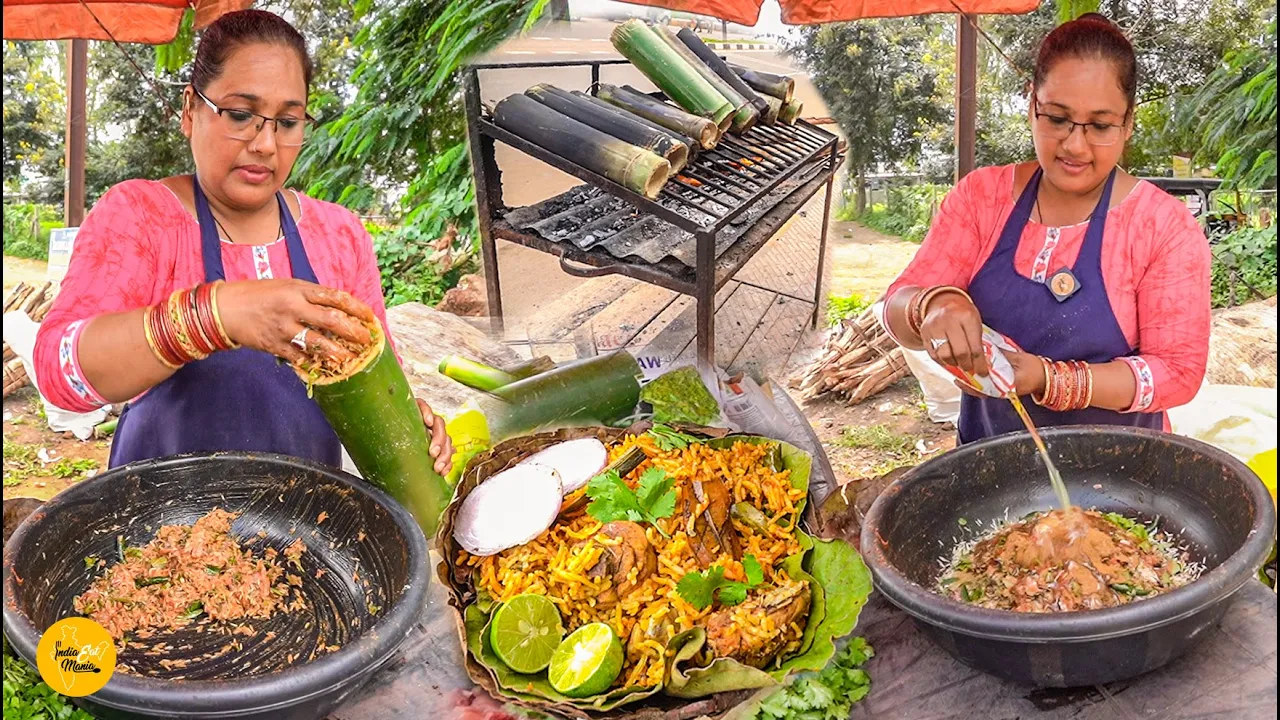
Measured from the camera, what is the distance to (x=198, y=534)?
167 cm

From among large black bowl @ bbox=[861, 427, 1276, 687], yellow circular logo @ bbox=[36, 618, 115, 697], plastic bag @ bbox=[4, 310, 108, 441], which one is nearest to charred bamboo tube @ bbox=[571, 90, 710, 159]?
large black bowl @ bbox=[861, 427, 1276, 687]

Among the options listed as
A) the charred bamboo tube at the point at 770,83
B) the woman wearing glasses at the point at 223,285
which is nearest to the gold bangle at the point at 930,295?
the charred bamboo tube at the point at 770,83

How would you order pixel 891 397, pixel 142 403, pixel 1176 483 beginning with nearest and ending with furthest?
pixel 1176 483 → pixel 142 403 → pixel 891 397

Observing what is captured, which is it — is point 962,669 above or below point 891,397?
below

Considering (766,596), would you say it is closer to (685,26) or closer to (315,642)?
(315,642)

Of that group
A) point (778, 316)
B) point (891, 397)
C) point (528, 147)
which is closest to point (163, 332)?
point (528, 147)

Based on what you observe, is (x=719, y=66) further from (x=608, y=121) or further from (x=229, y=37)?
(x=229, y=37)

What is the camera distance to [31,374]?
6.31 ft

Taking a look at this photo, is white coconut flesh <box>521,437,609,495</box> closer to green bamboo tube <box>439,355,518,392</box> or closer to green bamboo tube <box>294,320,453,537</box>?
green bamboo tube <box>294,320,453,537</box>

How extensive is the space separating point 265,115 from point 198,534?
71 centimetres

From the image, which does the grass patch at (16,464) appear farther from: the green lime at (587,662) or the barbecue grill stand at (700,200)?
the green lime at (587,662)

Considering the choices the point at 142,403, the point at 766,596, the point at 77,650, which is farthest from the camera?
the point at 142,403

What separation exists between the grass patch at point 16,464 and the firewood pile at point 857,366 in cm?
154

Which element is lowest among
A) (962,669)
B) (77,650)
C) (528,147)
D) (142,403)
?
(962,669)
